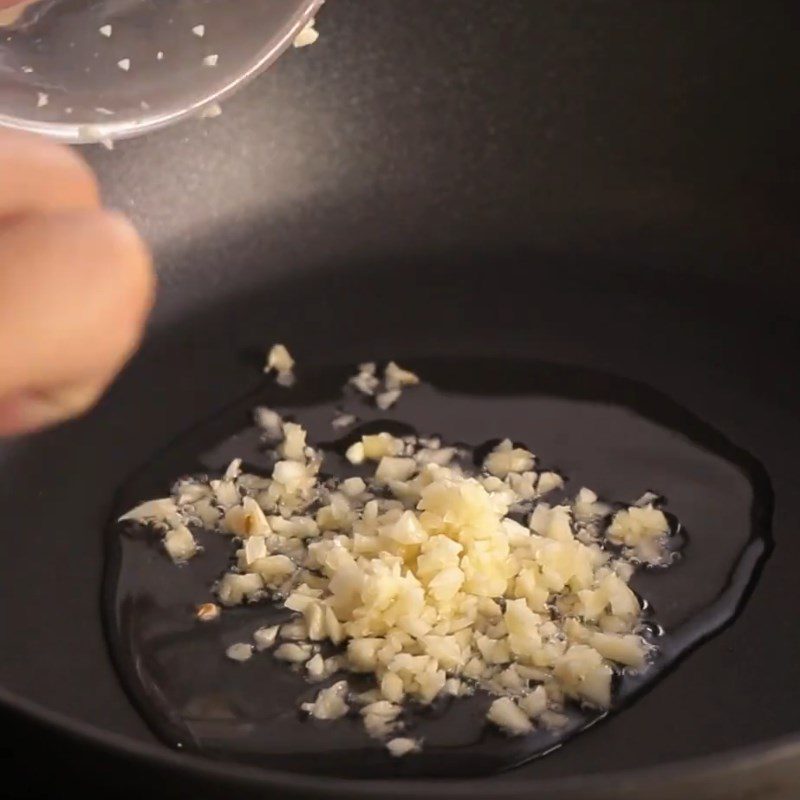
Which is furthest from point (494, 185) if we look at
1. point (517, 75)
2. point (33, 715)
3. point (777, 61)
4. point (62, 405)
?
point (33, 715)

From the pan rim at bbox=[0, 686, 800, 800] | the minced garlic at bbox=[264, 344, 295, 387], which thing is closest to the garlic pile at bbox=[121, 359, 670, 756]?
the minced garlic at bbox=[264, 344, 295, 387]

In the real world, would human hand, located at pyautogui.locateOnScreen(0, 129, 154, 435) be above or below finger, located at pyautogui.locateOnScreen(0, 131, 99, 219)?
below

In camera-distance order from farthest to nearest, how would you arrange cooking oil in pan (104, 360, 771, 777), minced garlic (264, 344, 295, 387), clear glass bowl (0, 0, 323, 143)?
minced garlic (264, 344, 295, 387), clear glass bowl (0, 0, 323, 143), cooking oil in pan (104, 360, 771, 777)

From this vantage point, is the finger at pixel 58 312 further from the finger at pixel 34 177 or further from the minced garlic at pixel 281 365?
the minced garlic at pixel 281 365

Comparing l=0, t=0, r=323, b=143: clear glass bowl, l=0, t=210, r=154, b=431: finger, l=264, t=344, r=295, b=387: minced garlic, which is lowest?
l=264, t=344, r=295, b=387: minced garlic

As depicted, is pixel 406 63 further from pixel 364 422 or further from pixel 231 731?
pixel 231 731

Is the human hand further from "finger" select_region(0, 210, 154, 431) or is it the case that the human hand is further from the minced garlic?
the minced garlic

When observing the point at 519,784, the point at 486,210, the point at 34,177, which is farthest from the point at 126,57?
the point at 519,784
